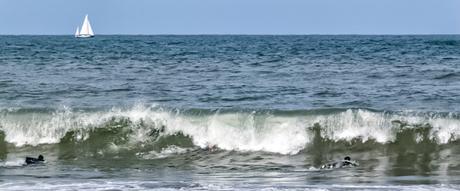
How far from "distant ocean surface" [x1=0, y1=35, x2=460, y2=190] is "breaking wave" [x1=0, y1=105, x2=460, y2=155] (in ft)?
0.08

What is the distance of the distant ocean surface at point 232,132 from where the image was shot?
13.3 m

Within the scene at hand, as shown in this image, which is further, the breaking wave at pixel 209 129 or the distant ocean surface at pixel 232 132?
the breaking wave at pixel 209 129

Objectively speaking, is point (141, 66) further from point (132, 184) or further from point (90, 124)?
point (132, 184)

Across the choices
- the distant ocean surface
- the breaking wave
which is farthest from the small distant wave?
the breaking wave

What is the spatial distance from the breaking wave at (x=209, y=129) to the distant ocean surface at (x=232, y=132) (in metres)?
0.02

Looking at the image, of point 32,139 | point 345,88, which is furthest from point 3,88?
point 345,88

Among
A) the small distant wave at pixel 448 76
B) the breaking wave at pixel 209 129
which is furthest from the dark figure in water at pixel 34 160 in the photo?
the small distant wave at pixel 448 76

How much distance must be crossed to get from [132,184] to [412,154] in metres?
6.10

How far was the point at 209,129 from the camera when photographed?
18031 millimetres

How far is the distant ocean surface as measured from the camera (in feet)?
43.6

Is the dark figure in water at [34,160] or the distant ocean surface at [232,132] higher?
the distant ocean surface at [232,132]
